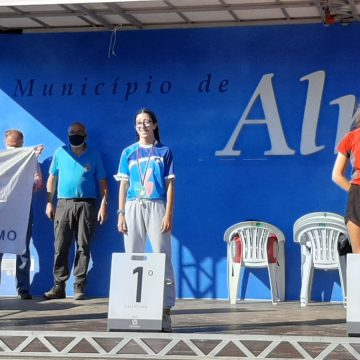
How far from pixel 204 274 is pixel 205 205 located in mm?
851

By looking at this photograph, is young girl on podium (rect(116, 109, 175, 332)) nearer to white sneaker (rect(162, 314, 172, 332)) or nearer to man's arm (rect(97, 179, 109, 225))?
white sneaker (rect(162, 314, 172, 332))

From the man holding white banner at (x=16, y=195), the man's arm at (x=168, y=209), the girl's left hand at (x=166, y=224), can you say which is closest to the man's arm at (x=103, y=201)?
the man holding white banner at (x=16, y=195)

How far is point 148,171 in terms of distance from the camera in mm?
7992

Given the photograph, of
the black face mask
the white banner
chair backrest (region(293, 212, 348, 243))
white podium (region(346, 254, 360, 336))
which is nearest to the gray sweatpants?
white podium (region(346, 254, 360, 336))

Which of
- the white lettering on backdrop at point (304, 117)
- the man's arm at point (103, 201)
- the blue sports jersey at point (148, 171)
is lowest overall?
the blue sports jersey at point (148, 171)

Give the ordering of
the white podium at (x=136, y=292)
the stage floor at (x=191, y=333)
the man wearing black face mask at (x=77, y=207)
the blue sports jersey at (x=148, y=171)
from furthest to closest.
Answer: the man wearing black face mask at (x=77, y=207) → the blue sports jersey at (x=148, y=171) → the white podium at (x=136, y=292) → the stage floor at (x=191, y=333)

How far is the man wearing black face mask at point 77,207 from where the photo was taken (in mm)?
11305

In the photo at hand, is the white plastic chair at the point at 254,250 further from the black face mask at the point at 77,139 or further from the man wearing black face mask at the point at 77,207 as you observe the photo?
the black face mask at the point at 77,139

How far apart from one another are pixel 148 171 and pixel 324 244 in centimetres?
324

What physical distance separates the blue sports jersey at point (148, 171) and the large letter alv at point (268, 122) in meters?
3.24

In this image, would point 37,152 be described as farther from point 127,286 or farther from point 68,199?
point 127,286

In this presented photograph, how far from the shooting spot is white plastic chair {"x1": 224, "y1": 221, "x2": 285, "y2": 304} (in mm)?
10703

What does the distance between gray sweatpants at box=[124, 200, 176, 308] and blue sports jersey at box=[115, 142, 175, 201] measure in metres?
0.08

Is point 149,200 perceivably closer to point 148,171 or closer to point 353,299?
point 148,171
